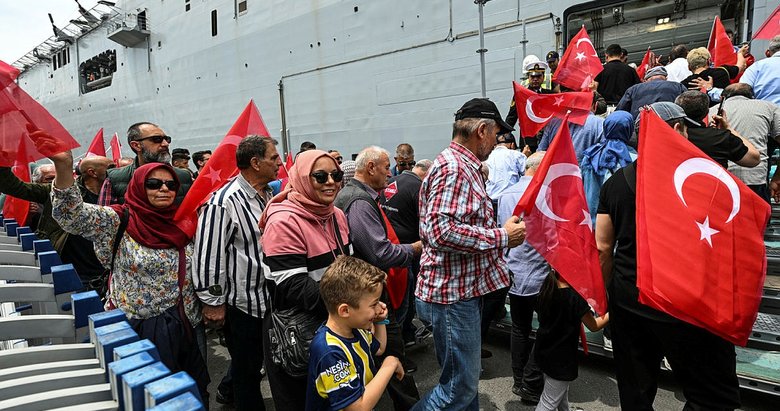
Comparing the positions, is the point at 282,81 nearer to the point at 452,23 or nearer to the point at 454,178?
the point at 452,23

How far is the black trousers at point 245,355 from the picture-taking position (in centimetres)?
251

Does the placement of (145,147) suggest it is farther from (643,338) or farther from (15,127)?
(643,338)

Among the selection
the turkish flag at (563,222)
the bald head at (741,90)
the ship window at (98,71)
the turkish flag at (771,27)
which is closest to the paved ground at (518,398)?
the turkish flag at (563,222)

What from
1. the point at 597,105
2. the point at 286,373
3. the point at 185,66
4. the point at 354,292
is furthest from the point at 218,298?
the point at 185,66

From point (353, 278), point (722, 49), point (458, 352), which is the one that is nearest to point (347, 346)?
point (353, 278)

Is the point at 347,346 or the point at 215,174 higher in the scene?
the point at 215,174

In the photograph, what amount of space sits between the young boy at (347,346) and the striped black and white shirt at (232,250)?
78 cm

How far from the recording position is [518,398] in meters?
3.20

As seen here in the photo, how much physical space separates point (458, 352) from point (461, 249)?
0.52m

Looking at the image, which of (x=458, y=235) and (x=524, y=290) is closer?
(x=458, y=235)

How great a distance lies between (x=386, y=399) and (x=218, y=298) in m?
1.60

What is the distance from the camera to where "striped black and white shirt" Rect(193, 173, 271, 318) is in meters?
2.33

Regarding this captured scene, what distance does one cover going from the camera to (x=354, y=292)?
175 centimetres

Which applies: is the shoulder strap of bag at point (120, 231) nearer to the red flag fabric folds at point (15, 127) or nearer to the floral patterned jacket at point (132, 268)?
the floral patterned jacket at point (132, 268)
